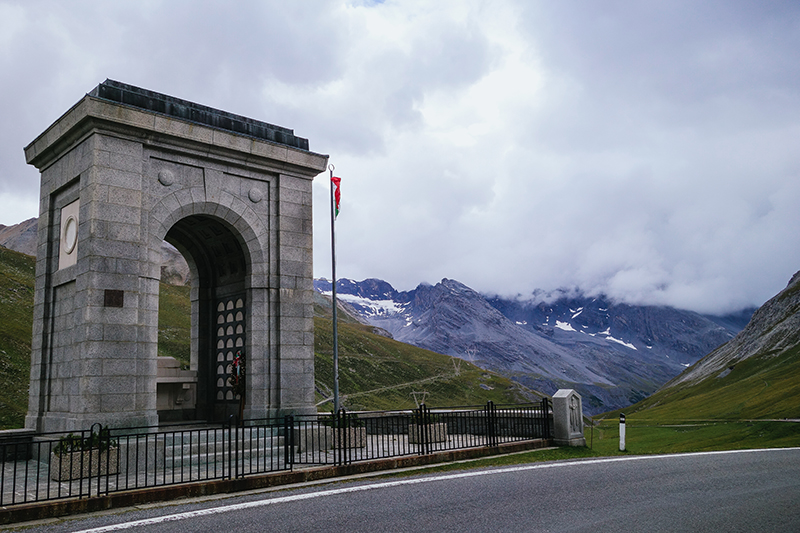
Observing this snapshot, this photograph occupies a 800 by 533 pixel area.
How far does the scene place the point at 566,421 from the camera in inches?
707

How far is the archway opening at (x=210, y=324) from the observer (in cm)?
1836

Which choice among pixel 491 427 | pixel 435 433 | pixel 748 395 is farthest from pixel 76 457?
pixel 748 395

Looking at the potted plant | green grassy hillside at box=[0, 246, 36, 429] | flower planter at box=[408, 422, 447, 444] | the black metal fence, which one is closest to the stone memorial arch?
the black metal fence

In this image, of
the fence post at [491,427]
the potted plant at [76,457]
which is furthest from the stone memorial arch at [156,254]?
the fence post at [491,427]

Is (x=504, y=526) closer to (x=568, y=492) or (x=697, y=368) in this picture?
(x=568, y=492)

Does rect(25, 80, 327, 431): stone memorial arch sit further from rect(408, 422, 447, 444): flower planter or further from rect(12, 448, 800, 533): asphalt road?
rect(12, 448, 800, 533): asphalt road

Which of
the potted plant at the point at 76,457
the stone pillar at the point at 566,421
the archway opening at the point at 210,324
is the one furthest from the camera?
the archway opening at the point at 210,324

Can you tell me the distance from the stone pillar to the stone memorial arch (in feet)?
23.4

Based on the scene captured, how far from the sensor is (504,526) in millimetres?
A: 8016

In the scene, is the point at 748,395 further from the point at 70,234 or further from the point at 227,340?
the point at 70,234

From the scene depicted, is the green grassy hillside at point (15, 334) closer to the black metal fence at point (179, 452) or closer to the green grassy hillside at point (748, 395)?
the black metal fence at point (179, 452)

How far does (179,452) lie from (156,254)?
5.02m

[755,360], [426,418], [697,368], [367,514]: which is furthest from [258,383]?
[697,368]

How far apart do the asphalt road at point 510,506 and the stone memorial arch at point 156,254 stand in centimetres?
587
